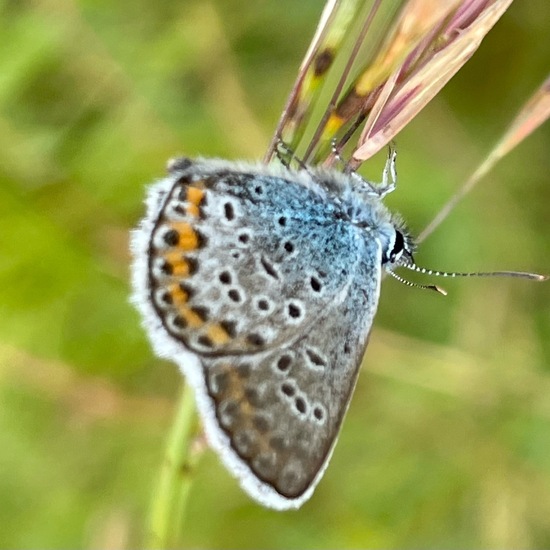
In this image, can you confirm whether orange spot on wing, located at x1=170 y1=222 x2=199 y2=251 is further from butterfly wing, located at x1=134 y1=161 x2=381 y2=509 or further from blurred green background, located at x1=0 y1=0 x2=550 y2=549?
blurred green background, located at x1=0 y1=0 x2=550 y2=549

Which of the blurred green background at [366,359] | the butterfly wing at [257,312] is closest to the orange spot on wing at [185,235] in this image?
the butterfly wing at [257,312]

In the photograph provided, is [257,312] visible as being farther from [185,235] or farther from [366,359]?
[366,359]

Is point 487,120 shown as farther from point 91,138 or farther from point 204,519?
point 204,519

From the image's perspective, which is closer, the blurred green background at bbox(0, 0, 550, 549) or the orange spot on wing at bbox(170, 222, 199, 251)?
the orange spot on wing at bbox(170, 222, 199, 251)

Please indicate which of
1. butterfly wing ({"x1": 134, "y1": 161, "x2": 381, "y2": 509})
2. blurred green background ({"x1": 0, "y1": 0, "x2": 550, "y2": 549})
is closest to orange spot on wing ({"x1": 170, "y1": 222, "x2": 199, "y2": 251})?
butterfly wing ({"x1": 134, "y1": 161, "x2": 381, "y2": 509})

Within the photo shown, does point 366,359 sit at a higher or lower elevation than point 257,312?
lower

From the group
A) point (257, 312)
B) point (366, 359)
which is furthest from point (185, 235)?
point (366, 359)

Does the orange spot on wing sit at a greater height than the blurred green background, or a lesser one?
greater
